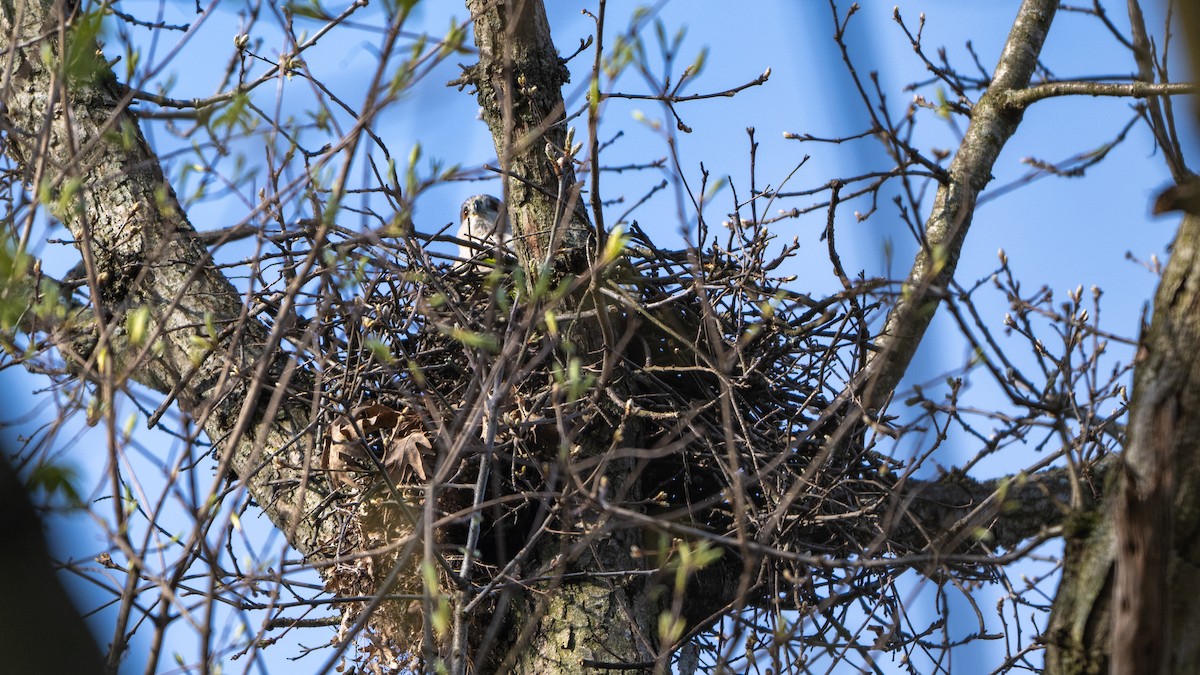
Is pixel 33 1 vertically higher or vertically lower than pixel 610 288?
higher

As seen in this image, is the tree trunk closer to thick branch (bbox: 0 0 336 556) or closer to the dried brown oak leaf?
the dried brown oak leaf

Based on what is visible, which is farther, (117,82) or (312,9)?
(117,82)

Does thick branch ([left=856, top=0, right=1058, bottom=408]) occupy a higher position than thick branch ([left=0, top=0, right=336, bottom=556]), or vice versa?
thick branch ([left=856, top=0, right=1058, bottom=408])

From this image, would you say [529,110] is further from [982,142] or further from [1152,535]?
[1152,535]

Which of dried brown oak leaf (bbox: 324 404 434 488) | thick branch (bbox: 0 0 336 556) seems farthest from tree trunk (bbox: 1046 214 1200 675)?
thick branch (bbox: 0 0 336 556)

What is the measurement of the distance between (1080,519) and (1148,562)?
7.6 inches

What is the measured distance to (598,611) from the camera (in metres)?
2.79

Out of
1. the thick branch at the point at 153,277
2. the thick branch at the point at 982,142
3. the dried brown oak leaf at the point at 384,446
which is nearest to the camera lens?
the dried brown oak leaf at the point at 384,446

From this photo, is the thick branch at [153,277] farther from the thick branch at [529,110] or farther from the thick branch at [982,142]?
the thick branch at [982,142]

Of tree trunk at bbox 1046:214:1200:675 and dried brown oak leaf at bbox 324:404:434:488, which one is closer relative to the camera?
tree trunk at bbox 1046:214:1200:675

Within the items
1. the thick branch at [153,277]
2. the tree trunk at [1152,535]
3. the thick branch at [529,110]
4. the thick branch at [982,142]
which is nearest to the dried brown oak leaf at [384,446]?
the thick branch at [153,277]

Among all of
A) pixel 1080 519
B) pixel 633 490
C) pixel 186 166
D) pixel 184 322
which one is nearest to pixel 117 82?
pixel 184 322

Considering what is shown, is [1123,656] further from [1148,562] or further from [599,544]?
[599,544]

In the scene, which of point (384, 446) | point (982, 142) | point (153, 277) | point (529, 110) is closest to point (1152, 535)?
point (384, 446)
